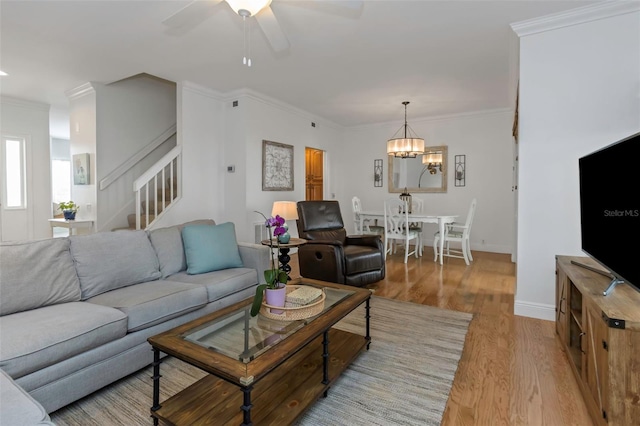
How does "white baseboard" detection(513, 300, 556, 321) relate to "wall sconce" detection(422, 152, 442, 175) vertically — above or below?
below

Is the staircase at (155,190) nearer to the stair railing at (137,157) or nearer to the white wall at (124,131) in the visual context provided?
the white wall at (124,131)

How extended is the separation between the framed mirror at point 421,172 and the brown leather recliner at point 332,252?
9.84 feet

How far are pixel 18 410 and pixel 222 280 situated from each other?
1.55m

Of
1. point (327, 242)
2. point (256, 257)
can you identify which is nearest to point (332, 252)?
point (327, 242)

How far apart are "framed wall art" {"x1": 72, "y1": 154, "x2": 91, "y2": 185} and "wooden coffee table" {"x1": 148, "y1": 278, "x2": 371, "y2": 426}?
4.13m

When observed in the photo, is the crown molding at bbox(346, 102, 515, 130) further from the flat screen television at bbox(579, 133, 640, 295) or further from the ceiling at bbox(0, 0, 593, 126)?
the flat screen television at bbox(579, 133, 640, 295)

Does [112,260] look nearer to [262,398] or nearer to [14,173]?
[262,398]

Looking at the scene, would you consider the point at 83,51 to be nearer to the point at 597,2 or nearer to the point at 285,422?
the point at 285,422

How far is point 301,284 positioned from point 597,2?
3.11m

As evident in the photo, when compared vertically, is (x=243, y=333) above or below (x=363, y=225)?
below

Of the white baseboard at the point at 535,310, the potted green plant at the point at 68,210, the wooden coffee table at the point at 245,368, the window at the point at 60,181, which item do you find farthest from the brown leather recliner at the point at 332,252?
the window at the point at 60,181

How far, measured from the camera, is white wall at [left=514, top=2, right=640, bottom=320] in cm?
254

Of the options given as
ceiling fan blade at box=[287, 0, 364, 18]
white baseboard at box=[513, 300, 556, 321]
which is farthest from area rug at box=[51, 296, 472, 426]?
ceiling fan blade at box=[287, 0, 364, 18]

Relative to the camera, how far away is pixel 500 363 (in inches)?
83.2
